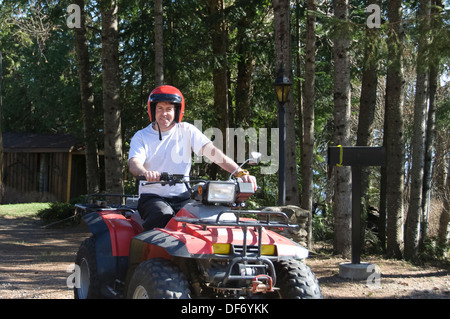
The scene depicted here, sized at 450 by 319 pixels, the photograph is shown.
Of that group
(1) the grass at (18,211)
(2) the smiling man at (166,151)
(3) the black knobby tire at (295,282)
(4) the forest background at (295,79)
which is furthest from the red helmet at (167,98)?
(1) the grass at (18,211)

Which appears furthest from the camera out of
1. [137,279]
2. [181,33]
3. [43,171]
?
[43,171]

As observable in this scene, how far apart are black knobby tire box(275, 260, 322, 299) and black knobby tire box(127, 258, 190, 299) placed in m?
0.73

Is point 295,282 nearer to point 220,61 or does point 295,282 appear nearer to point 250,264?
point 250,264

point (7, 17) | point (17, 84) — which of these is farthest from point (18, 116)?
point (7, 17)

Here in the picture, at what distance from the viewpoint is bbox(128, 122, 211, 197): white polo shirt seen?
5031 millimetres

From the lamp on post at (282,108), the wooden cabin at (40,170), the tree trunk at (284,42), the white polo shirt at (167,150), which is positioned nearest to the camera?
the white polo shirt at (167,150)

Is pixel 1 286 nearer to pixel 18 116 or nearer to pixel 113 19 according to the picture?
pixel 113 19

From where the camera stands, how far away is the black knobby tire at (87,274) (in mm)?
4914

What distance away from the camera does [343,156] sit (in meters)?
8.63

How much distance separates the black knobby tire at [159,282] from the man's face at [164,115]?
1.59m

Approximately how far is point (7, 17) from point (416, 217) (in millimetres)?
16667

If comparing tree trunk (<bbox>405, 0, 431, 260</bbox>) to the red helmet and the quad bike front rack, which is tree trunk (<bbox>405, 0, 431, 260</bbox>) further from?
the quad bike front rack

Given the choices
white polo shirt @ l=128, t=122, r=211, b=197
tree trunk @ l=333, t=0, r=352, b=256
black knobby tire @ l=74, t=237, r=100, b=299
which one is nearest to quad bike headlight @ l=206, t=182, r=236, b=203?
white polo shirt @ l=128, t=122, r=211, b=197

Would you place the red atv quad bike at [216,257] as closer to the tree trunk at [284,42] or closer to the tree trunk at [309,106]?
the tree trunk at [284,42]
